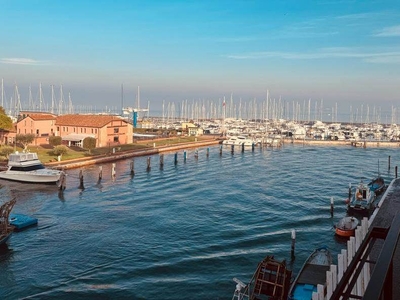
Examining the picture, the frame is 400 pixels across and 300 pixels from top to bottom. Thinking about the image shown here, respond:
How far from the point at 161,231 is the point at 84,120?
46.1 metres

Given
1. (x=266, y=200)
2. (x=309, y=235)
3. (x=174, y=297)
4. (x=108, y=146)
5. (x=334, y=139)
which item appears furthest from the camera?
(x=334, y=139)

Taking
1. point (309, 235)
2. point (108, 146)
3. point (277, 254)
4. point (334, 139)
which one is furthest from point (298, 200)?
point (334, 139)

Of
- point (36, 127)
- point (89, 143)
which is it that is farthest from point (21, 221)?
point (36, 127)

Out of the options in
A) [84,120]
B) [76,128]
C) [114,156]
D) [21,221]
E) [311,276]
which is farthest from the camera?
[84,120]

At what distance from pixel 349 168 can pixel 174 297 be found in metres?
45.7

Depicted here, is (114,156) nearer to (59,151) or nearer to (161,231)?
(59,151)

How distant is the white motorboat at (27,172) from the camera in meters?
39.8

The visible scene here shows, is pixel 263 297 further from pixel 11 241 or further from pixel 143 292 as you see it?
pixel 11 241

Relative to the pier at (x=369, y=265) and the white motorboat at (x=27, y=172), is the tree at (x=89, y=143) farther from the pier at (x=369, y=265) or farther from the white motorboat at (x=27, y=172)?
the pier at (x=369, y=265)

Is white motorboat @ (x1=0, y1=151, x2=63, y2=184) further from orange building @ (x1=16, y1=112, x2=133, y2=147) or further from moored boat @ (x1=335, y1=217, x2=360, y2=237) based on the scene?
moored boat @ (x1=335, y1=217, x2=360, y2=237)

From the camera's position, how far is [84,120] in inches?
2660

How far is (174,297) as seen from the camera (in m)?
17.0

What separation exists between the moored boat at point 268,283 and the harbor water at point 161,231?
2137 millimetres

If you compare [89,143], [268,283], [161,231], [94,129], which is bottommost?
[161,231]
